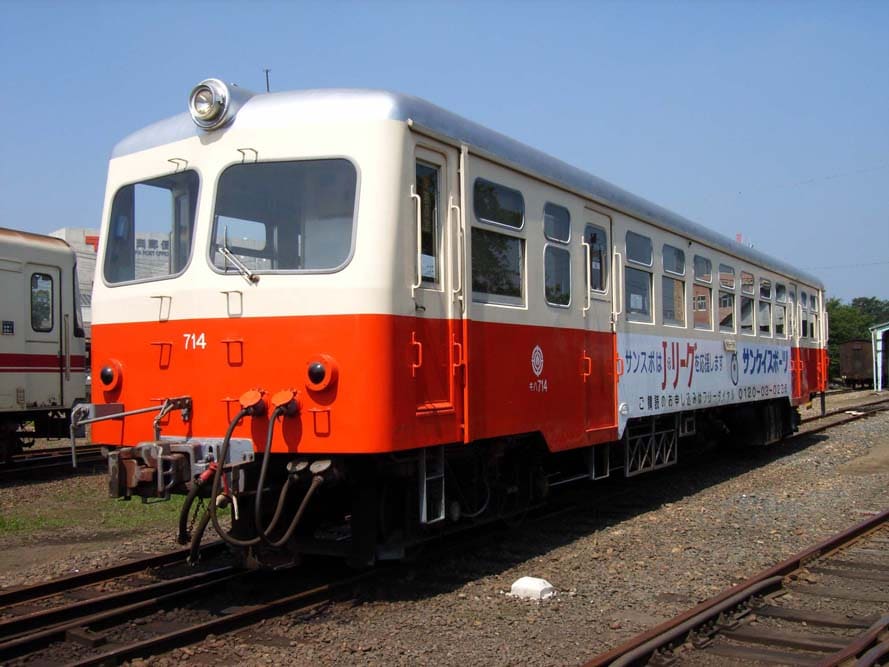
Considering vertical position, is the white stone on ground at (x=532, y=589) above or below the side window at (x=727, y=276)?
below

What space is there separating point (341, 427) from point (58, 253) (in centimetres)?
957

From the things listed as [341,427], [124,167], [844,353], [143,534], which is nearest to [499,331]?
[341,427]

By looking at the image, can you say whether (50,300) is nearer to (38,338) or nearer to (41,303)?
(41,303)

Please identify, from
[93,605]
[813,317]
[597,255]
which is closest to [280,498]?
[93,605]

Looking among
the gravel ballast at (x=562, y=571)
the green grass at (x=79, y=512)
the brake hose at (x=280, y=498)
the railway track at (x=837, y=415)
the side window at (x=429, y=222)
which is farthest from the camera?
the railway track at (x=837, y=415)

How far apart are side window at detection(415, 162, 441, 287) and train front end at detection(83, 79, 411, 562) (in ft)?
1.22

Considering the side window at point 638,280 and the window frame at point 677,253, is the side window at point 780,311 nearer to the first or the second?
the window frame at point 677,253

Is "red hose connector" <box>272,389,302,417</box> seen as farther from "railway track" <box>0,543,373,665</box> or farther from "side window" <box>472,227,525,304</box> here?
"side window" <box>472,227,525,304</box>

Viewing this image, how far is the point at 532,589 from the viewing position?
20.0ft

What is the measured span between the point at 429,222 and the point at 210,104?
1708 mm

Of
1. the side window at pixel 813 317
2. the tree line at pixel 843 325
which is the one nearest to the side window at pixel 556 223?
the side window at pixel 813 317

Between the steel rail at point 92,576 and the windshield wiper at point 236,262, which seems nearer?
the windshield wiper at point 236,262

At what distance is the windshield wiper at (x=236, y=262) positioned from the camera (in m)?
5.71

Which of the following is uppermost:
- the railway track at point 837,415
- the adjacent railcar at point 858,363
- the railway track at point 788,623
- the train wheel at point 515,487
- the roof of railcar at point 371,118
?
the roof of railcar at point 371,118
